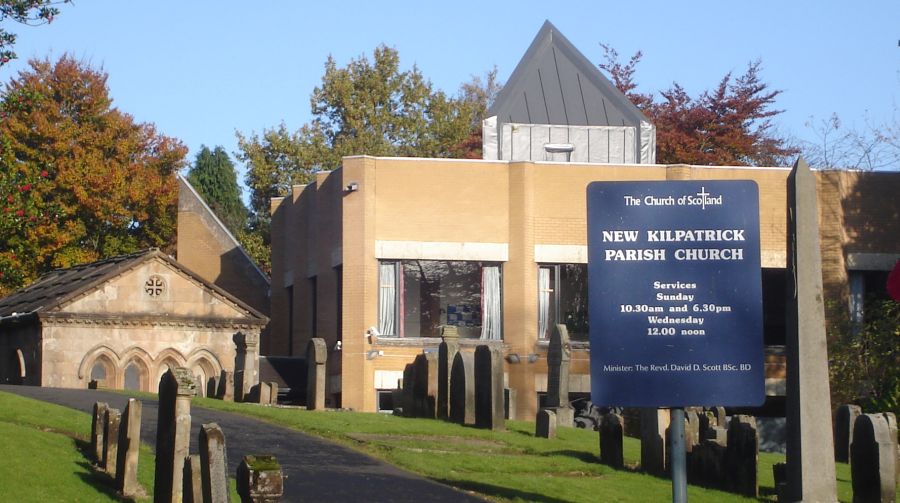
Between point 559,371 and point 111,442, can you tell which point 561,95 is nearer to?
point 559,371

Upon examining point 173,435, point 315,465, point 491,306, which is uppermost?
point 491,306

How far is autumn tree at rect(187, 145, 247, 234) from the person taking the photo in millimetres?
73438

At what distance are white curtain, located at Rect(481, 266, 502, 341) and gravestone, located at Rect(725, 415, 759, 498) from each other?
764 inches

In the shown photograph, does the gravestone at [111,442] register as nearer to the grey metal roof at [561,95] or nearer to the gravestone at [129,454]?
the gravestone at [129,454]


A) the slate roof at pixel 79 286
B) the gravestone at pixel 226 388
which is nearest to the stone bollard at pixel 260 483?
the gravestone at pixel 226 388

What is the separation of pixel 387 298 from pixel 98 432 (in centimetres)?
1963

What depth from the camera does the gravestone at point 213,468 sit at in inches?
496

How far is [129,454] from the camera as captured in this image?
55.4 ft

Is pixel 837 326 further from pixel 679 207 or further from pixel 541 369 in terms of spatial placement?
pixel 679 207

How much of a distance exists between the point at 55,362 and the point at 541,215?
14.6m

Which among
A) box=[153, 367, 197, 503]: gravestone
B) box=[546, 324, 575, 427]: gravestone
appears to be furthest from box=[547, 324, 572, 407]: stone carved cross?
box=[153, 367, 197, 503]: gravestone

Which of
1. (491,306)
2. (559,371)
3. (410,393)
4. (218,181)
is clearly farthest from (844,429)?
(218,181)

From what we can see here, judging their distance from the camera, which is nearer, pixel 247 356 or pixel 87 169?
pixel 247 356

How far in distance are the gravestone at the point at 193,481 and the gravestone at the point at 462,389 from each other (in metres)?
11.8
